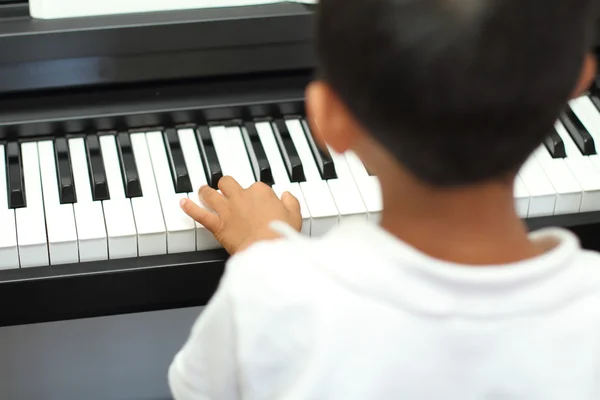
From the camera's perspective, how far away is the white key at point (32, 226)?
106 cm

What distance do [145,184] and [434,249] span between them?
531 millimetres

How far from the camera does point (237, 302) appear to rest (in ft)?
2.51

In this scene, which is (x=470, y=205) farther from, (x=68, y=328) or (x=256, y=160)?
(x=68, y=328)

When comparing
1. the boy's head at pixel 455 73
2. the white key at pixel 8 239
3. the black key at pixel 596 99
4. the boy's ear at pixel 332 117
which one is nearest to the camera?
the boy's head at pixel 455 73

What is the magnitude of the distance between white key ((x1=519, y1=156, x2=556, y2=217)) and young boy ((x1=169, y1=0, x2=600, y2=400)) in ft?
1.25

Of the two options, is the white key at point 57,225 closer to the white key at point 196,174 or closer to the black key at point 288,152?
the white key at point 196,174

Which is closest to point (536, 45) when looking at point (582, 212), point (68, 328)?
point (582, 212)

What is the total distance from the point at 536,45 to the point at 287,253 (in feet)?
0.82

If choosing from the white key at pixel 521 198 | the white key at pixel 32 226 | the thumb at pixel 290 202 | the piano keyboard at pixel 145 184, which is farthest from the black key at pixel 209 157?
the white key at pixel 521 198

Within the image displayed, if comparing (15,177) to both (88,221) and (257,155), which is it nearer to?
(88,221)

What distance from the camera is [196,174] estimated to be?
1.19 meters

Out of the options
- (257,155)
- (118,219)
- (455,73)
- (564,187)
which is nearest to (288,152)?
(257,155)

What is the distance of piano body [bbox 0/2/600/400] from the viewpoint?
1.08 m

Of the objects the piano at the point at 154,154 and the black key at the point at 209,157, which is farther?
the black key at the point at 209,157
